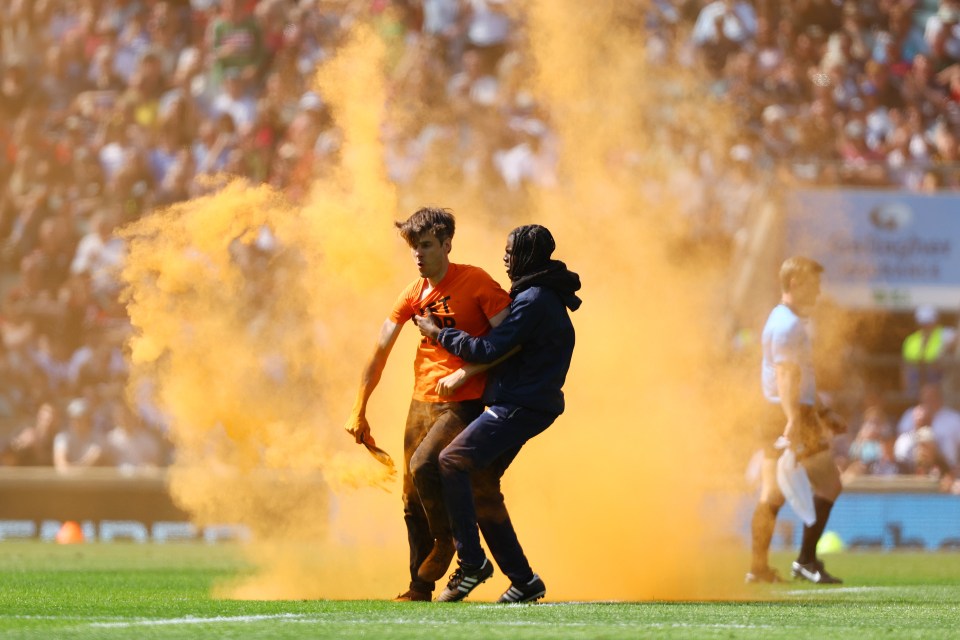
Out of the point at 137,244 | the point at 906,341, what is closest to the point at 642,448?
the point at 137,244

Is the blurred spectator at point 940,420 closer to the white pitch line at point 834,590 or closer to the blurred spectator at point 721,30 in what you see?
the blurred spectator at point 721,30

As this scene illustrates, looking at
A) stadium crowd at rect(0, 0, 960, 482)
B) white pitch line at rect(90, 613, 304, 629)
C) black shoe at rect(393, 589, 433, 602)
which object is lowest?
black shoe at rect(393, 589, 433, 602)

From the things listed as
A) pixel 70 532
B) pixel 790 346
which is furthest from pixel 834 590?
pixel 70 532

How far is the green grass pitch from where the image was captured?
6234 millimetres

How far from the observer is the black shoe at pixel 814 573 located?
1085 cm

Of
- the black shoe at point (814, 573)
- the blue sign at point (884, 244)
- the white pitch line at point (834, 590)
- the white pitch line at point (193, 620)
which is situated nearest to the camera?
the white pitch line at point (193, 620)

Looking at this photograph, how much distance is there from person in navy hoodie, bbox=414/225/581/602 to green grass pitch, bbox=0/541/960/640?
0.28 m

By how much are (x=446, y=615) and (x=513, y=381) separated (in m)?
1.28

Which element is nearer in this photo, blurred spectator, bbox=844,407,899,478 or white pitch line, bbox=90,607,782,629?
white pitch line, bbox=90,607,782,629

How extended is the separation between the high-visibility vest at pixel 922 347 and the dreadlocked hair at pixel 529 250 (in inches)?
410

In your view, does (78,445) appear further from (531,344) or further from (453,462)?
(531,344)

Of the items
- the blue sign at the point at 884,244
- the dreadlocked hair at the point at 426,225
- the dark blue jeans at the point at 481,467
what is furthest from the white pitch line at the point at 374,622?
the blue sign at the point at 884,244

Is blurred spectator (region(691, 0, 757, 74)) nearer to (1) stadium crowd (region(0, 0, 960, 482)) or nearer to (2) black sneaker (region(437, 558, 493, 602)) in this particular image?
(1) stadium crowd (region(0, 0, 960, 482))

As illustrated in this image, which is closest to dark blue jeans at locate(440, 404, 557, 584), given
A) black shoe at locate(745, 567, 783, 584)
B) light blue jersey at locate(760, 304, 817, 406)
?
light blue jersey at locate(760, 304, 817, 406)
